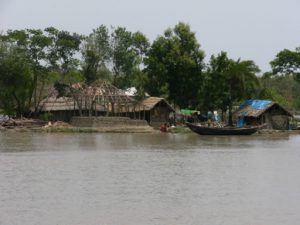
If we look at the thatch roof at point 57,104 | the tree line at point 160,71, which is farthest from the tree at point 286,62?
the thatch roof at point 57,104

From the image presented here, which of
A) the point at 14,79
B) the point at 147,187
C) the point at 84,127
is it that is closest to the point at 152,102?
the point at 84,127

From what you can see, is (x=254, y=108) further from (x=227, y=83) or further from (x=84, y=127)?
(x=84, y=127)

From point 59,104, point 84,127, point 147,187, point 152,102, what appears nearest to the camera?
point 147,187

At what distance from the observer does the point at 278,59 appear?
54.0 m

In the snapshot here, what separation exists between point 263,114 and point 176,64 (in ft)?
27.1

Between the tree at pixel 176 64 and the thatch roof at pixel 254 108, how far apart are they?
13.6 feet

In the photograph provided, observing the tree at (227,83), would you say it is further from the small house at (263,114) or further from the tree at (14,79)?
the tree at (14,79)

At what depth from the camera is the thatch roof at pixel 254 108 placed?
47188 millimetres

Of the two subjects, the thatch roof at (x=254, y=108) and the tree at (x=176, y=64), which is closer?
the thatch roof at (x=254, y=108)

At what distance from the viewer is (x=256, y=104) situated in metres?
48.2

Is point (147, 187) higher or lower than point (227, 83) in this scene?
lower

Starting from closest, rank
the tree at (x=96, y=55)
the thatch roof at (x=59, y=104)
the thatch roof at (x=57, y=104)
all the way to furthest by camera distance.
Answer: the thatch roof at (x=59, y=104) < the thatch roof at (x=57, y=104) < the tree at (x=96, y=55)

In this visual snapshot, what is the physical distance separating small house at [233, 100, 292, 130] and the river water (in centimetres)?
1930

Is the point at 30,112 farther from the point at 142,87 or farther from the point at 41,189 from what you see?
the point at 41,189
